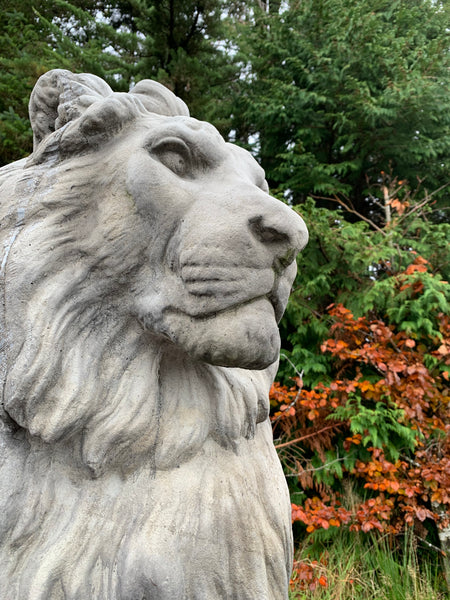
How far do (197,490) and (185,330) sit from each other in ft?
1.13

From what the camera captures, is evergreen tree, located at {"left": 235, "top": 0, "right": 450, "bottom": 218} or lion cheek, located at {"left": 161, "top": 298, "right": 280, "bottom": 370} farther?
evergreen tree, located at {"left": 235, "top": 0, "right": 450, "bottom": 218}

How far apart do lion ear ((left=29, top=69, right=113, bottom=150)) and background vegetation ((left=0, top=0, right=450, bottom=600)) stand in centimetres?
227

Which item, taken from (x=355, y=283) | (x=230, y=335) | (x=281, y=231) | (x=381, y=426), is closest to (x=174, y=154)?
(x=281, y=231)

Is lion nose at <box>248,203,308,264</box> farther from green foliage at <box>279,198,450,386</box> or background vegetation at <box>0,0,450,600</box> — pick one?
green foliage at <box>279,198,450,386</box>

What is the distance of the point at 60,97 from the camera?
1.13 m

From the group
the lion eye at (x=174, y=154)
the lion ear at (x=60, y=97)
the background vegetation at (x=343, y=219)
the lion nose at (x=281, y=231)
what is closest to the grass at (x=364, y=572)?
the background vegetation at (x=343, y=219)

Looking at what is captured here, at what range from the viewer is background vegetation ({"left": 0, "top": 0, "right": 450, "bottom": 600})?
3.11 metres

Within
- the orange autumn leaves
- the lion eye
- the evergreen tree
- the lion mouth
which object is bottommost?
the orange autumn leaves

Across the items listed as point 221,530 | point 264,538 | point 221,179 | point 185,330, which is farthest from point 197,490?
point 221,179

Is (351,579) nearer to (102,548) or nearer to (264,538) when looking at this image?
(264,538)

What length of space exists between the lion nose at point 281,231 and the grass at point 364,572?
2369 millimetres

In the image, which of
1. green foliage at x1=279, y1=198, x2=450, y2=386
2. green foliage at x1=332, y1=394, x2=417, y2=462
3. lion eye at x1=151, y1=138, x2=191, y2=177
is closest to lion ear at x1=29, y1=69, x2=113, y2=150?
lion eye at x1=151, y1=138, x2=191, y2=177

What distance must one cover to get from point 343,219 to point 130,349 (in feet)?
11.2

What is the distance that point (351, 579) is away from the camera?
2854mm
